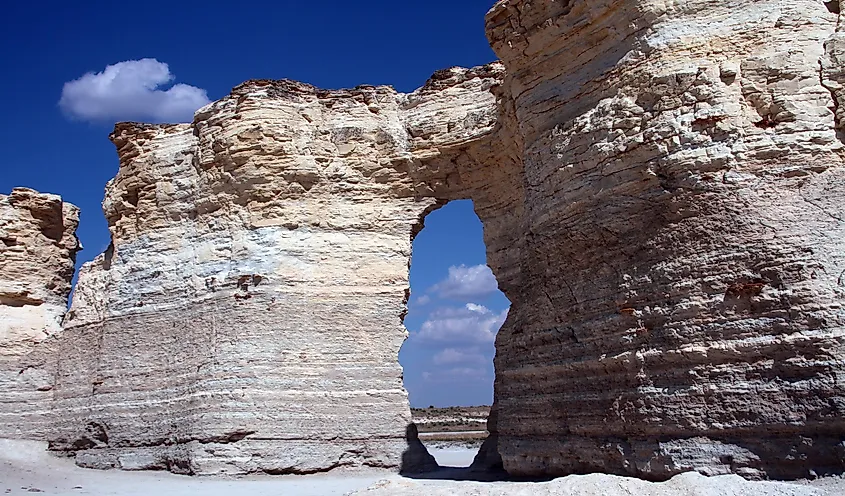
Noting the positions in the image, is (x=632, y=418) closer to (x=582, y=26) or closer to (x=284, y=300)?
(x=582, y=26)

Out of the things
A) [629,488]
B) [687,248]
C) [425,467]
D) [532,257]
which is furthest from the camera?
[425,467]

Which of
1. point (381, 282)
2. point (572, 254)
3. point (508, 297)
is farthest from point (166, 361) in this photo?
point (572, 254)

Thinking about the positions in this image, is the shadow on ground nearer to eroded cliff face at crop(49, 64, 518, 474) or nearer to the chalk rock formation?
eroded cliff face at crop(49, 64, 518, 474)

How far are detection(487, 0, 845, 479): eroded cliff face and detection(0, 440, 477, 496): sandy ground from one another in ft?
11.5

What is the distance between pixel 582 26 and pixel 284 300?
23.5 ft

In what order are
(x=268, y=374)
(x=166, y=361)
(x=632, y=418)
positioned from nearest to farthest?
1. (x=632, y=418)
2. (x=268, y=374)
3. (x=166, y=361)

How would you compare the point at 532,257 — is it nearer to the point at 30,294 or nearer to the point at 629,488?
the point at 629,488

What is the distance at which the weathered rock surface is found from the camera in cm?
602

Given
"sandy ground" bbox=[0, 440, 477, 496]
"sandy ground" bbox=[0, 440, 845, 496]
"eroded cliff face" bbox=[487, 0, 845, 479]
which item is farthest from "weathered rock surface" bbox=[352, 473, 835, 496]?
"sandy ground" bbox=[0, 440, 477, 496]

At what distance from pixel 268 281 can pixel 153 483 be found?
374 cm

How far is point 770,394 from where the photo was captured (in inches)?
253

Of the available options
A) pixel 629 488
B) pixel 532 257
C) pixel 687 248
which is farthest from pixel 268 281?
pixel 629 488

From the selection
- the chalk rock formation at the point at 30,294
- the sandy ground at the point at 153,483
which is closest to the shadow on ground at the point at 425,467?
the sandy ground at the point at 153,483

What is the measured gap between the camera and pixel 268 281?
13.7 m
